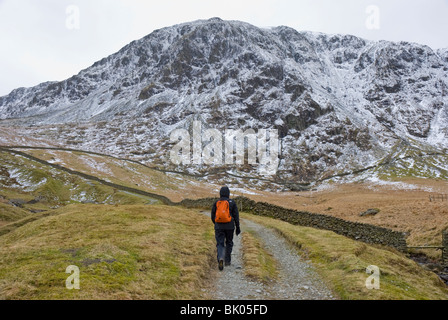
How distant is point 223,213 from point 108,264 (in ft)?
16.2

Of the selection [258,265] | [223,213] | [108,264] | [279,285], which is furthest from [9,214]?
[279,285]

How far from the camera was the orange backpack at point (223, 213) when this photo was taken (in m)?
12.6

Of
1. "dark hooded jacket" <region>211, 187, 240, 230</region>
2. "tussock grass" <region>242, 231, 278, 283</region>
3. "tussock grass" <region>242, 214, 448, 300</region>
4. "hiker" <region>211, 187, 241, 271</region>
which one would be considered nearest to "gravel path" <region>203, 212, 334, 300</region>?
"tussock grass" <region>242, 231, 278, 283</region>

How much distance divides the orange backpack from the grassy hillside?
2.16m

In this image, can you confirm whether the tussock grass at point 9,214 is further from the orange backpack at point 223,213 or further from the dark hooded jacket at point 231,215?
the orange backpack at point 223,213

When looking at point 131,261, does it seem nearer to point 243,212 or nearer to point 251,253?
point 251,253

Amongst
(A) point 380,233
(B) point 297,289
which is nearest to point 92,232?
(B) point 297,289

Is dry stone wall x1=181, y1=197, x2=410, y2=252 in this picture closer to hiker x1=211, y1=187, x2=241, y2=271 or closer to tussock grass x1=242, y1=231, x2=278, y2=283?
tussock grass x1=242, y1=231, x2=278, y2=283

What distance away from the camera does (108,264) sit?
36.1ft

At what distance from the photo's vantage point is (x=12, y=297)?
7.76 meters

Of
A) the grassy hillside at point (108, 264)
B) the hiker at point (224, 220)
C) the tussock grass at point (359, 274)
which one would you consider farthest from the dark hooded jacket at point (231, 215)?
the tussock grass at point (359, 274)

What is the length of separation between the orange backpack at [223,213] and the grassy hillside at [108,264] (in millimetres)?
2161

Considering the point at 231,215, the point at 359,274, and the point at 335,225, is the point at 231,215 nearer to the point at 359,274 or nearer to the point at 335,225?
the point at 359,274
